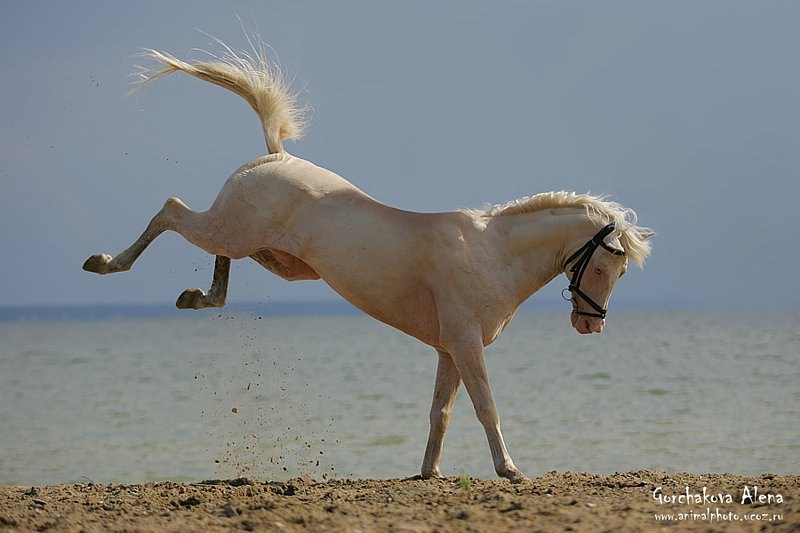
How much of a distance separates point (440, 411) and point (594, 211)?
182cm

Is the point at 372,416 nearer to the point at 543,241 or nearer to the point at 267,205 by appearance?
the point at 267,205

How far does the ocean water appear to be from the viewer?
1183 cm

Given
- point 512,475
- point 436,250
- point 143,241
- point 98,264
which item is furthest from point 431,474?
point 98,264

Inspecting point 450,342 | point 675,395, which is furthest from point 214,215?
point 675,395

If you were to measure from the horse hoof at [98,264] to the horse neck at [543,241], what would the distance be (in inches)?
111

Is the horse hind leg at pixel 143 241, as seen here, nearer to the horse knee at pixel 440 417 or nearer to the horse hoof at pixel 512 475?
the horse knee at pixel 440 417

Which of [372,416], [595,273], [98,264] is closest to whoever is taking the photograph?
[595,273]

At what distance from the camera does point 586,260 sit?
24.8 ft

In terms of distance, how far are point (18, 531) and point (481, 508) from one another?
7.90ft

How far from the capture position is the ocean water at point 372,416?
11.8m

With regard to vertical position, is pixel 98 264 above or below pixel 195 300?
above

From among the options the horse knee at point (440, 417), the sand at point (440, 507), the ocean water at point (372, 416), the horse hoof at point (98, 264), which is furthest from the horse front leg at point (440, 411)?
the horse hoof at point (98, 264)

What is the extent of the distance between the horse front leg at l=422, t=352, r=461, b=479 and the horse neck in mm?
838

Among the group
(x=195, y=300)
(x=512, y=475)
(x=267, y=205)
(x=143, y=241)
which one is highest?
(x=267, y=205)
